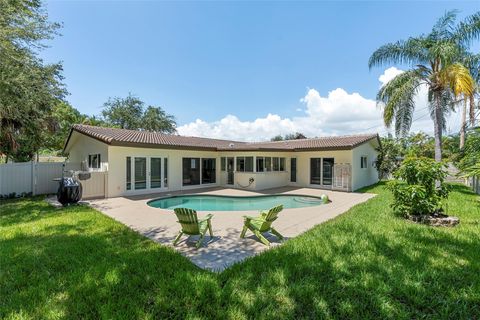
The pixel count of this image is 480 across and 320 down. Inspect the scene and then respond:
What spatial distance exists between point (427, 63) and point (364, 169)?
854 cm

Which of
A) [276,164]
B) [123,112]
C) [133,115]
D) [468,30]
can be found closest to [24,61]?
[276,164]

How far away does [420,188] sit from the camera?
7.50 m

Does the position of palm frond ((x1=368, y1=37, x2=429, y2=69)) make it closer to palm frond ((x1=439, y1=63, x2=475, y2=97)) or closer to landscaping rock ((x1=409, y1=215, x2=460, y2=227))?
palm frond ((x1=439, y1=63, x2=475, y2=97))

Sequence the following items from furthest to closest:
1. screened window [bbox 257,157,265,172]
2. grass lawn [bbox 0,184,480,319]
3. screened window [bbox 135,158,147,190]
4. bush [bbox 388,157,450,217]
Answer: screened window [bbox 257,157,265,172] → screened window [bbox 135,158,147,190] → bush [bbox 388,157,450,217] → grass lawn [bbox 0,184,480,319]

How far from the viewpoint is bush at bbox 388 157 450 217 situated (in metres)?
7.56

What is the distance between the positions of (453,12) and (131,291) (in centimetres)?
1837

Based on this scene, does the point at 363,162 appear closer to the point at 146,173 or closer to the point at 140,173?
the point at 146,173

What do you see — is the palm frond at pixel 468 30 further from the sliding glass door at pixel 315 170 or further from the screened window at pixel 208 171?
the screened window at pixel 208 171

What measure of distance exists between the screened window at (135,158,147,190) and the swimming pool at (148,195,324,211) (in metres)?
2.13

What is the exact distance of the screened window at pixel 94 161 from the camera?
582 inches

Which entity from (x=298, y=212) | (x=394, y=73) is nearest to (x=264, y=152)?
(x=298, y=212)

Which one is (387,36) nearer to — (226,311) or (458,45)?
(458,45)

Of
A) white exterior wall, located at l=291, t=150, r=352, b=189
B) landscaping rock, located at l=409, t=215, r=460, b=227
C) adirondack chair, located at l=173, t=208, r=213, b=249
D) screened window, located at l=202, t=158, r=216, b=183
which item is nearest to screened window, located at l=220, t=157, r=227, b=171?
screened window, located at l=202, t=158, r=216, b=183

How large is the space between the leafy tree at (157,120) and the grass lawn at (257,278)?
34596mm
